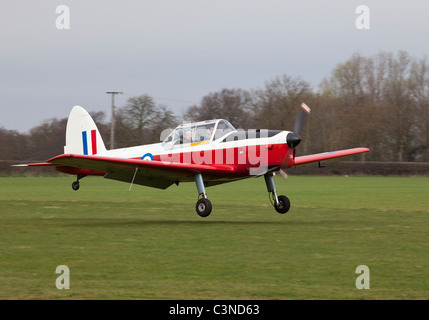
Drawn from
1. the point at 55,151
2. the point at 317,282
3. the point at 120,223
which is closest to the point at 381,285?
the point at 317,282

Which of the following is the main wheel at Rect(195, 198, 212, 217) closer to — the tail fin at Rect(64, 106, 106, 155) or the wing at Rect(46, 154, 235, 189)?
the wing at Rect(46, 154, 235, 189)

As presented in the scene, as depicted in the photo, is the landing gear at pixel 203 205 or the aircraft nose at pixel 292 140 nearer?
the aircraft nose at pixel 292 140

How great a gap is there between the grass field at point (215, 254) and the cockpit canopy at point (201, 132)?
6.34 feet

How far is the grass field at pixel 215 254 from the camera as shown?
6719mm

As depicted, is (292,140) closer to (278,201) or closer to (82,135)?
(278,201)

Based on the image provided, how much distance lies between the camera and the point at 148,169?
A: 14.5m

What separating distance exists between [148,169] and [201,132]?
1.63 metres

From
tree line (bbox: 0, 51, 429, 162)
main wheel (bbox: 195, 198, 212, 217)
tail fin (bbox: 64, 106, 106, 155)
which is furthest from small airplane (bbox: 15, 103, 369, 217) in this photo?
tree line (bbox: 0, 51, 429, 162)

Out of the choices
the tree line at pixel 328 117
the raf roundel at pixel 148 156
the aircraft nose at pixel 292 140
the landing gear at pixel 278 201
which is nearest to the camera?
the aircraft nose at pixel 292 140

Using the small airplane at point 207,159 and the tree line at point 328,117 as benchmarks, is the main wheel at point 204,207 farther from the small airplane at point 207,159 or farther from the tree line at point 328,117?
the tree line at point 328,117

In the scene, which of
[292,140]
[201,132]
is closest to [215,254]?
[292,140]

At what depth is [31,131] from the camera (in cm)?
6212

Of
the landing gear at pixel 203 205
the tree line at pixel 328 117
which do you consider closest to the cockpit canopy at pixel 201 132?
the landing gear at pixel 203 205
